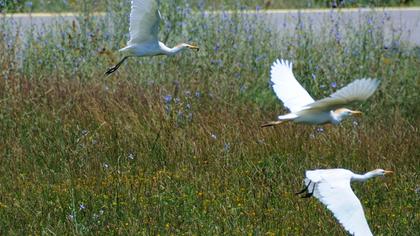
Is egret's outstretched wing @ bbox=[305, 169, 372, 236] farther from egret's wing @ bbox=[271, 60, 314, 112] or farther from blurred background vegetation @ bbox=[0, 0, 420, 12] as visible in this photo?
blurred background vegetation @ bbox=[0, 0, 420, 12]

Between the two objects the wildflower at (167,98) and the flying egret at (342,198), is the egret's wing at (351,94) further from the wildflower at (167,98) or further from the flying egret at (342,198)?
the wildflower at (167,98)

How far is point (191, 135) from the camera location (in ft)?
23.6

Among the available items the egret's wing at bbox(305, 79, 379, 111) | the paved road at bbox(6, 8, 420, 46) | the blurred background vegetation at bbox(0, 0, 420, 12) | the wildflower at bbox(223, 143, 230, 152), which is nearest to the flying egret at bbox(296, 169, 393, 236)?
the egret's wing at bbox(305, 79, 379, 111)

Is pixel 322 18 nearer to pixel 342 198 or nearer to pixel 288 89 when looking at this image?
pixel 288 89

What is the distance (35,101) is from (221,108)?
1.40 meters

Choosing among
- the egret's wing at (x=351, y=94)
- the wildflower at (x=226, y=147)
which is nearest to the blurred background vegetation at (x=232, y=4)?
the wildflower at (x=226, y=147)

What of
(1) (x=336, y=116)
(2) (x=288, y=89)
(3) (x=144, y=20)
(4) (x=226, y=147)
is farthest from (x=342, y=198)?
(3) (x=144, y=20)

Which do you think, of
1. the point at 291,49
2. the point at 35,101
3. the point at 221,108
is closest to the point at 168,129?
the point at 221,108

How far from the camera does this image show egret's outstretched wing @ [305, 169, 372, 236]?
4.81 metres

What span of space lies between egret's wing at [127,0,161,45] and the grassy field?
0.66 m

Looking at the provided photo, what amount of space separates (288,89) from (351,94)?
108 centimetres

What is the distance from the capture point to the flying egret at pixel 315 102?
5164 millimetres

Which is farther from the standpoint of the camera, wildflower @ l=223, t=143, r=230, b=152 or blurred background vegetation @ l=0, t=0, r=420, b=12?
blurred background vegetation @ l=0, t=0, r=420, b=12

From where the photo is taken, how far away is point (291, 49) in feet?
31.2
